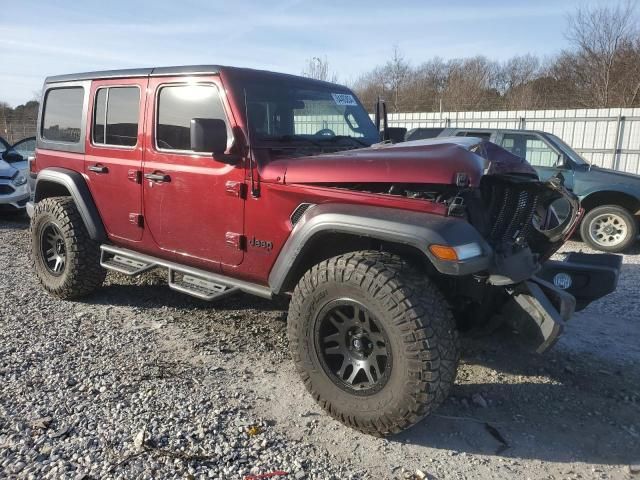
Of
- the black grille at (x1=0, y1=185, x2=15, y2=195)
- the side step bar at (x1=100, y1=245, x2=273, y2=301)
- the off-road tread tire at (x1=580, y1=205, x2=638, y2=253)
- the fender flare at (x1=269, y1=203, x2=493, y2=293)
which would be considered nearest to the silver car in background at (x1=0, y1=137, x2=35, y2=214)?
the black grille at (x1=0, y1=185, x2=15, y2=195)

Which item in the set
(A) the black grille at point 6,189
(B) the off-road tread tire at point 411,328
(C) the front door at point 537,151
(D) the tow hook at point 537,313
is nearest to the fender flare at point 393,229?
(B) the off-road tread tire at point 411,328

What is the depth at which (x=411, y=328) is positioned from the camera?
2.62m

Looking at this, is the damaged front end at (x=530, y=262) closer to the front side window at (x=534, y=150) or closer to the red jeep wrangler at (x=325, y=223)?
the red jeep wrangler at (x=325, y=223)

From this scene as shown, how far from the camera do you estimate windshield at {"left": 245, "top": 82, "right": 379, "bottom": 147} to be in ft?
11.8

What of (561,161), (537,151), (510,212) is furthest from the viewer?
(537,151)

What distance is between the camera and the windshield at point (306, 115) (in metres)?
3.61

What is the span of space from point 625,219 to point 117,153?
7017mm

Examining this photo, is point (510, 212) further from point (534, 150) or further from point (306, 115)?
point (534, 150)

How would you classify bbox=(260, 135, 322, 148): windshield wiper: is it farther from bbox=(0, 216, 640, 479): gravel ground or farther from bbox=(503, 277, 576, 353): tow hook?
bbox=(503, 277, 576, 353): tow hook

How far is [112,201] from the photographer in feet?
14.5

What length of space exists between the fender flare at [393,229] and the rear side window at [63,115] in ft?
9.19

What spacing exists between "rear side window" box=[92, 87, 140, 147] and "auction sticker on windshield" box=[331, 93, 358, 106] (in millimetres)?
1587

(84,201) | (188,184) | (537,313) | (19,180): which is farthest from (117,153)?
(19,180)

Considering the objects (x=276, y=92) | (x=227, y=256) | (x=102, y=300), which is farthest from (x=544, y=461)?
(x=102, y=300)
